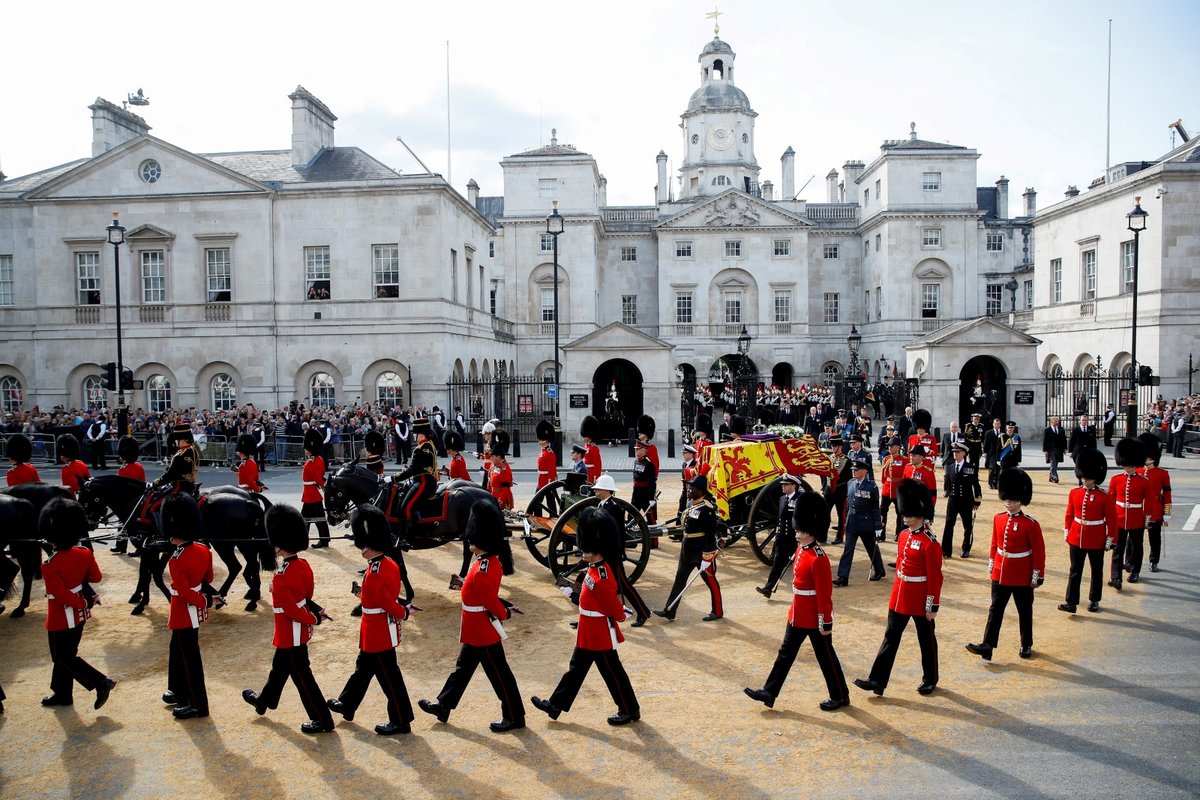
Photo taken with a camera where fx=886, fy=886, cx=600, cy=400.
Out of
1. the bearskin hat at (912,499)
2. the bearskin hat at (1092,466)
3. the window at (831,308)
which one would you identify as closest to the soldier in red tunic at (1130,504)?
the bearskin hat at (1092,466)

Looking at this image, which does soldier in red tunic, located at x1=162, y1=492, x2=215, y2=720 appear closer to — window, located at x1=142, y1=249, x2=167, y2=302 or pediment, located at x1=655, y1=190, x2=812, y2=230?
window, located at x1=142, y1=249, x2=167, y2=302

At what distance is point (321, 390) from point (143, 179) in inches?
355

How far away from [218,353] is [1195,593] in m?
27.4

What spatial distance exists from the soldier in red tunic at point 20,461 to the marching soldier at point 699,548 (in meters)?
8.11

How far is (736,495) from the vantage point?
1151cm

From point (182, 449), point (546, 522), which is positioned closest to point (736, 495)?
point (546, 522)

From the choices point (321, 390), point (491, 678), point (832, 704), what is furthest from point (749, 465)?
point (321, 390)

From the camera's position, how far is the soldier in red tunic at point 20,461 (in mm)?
10945

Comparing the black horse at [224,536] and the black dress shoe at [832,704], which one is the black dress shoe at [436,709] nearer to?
the black dress shoe at [832,704]

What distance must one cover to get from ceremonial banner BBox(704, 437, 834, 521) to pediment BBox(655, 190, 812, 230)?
38823mm

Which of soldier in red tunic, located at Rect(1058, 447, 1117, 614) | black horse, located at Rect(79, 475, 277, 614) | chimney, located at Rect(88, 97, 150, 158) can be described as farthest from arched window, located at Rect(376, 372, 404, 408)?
soldier in red tunic, located at Rect(1058, 447, 1117, 614)

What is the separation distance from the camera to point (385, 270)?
29.0 meters

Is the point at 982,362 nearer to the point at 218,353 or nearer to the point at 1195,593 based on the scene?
the point at 1195,593

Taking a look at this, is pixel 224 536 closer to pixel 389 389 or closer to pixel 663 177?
pixel 389 389
